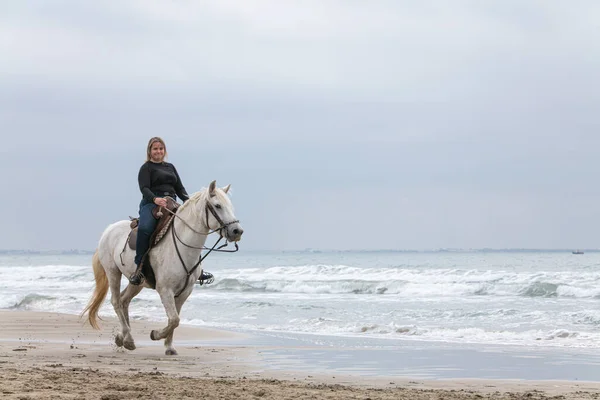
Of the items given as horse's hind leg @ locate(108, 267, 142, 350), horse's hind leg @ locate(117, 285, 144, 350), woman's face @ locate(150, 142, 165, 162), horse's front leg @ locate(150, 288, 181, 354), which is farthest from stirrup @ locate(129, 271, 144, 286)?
woman's face @ locate(150, 142, 165, 162)

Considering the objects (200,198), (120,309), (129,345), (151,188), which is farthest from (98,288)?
(200,198)

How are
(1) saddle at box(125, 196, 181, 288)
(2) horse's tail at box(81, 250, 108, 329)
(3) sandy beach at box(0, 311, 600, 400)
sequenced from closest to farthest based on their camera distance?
(3) sandy beach at box(0, 311, 600, 400) < (1) saddle at box(125, 196, 181, 288) < (2) horse's tail at box(81, 250, 108, 329)

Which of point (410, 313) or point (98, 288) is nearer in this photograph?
point (98, 288)

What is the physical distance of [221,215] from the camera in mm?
8555

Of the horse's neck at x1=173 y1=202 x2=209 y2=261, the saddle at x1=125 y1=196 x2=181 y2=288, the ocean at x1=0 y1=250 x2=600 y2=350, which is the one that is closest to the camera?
the horse's neck at x1=173 y1=202 x2=209 y2=261

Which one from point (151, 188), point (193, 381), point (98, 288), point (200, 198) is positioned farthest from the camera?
point (98, 288)

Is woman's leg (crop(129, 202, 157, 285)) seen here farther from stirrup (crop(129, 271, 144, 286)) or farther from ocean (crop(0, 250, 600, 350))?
ocean (crop(0, 250, 600, 350))

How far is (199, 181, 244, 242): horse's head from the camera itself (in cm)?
837

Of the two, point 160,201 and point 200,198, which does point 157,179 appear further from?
point 200,198

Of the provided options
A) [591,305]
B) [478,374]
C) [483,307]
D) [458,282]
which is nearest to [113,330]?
[478,374]

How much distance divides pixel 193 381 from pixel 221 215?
206 cm

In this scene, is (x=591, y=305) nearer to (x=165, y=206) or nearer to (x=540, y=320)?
(x=540, y=320)

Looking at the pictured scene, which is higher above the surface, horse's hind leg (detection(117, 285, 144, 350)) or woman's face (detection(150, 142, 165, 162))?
woman's face (detection(150, 142, 165, 162))

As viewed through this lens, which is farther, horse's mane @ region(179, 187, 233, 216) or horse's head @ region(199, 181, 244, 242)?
horse's mane @ region(179, 187, 233, 216)
